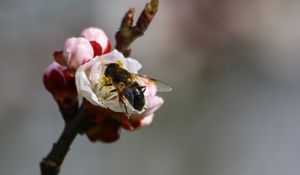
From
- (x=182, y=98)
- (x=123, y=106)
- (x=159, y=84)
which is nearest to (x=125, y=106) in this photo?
(x=123, y=106)

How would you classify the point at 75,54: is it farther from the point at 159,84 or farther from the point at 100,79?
the point at 159,84

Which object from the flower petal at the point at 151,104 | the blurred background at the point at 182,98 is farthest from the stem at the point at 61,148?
the blurred background at the point at 182,98

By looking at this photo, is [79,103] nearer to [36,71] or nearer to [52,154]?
[52,154]

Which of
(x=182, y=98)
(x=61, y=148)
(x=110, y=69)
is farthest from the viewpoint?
(x=182, y=98)

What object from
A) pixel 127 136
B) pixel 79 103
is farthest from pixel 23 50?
pixel 79 103

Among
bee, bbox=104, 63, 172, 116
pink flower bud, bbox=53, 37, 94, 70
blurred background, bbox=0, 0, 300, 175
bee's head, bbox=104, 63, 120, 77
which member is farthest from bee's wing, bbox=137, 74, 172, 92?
blurred background, bbox=0, 0, 300, 175

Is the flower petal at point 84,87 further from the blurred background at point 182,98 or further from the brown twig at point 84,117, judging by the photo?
the blurred background at point 182,98
